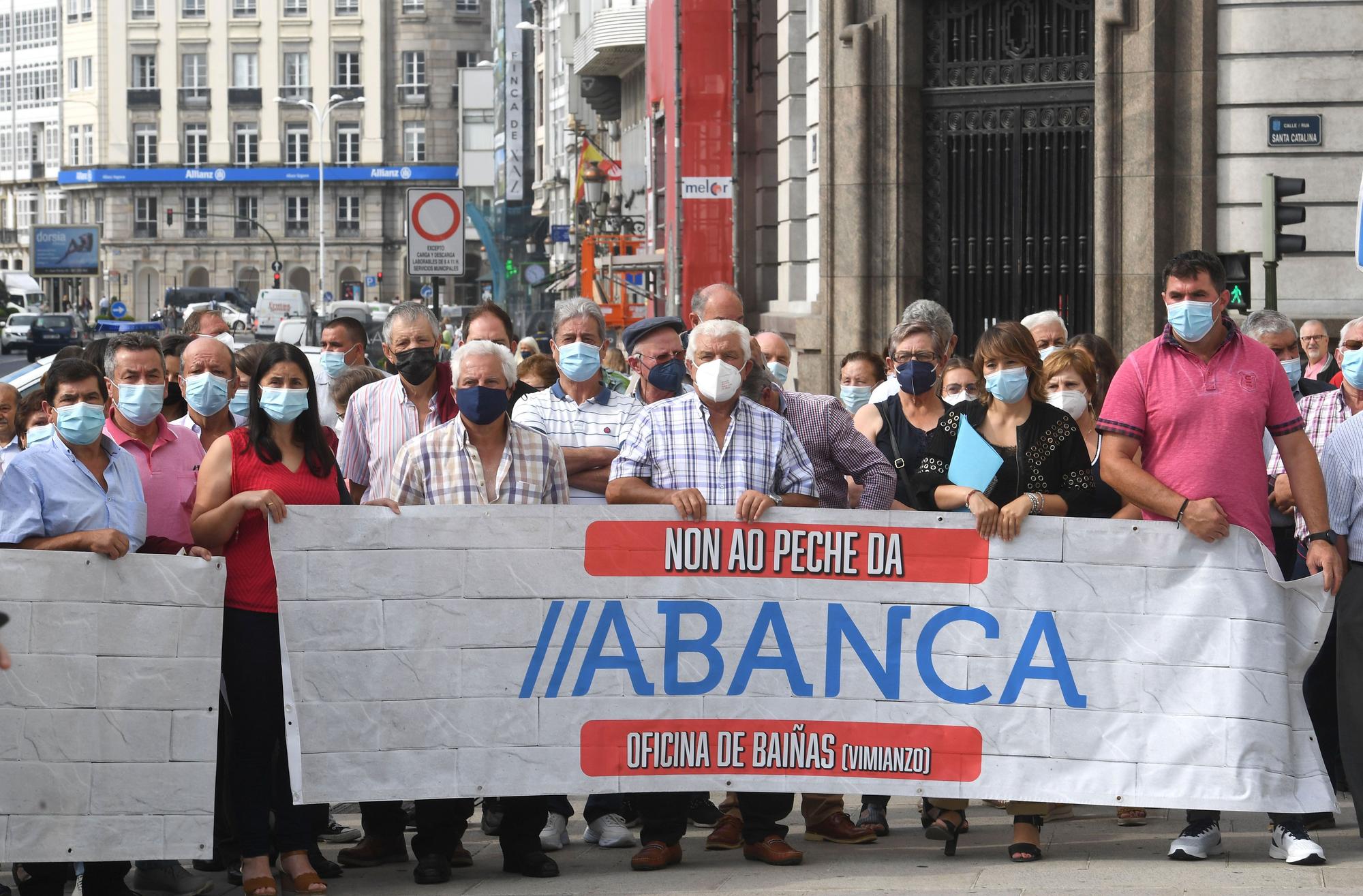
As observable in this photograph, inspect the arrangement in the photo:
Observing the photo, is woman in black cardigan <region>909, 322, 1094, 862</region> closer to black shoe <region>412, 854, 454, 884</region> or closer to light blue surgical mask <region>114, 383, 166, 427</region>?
black shoe <region>412, 854, 454, 884</region>

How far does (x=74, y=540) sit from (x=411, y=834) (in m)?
2.32

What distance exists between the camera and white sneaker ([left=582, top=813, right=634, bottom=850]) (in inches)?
304

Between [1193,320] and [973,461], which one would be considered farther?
[973,461]

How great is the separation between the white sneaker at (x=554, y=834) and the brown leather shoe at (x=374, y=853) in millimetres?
545

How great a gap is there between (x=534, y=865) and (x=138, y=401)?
2.23 m

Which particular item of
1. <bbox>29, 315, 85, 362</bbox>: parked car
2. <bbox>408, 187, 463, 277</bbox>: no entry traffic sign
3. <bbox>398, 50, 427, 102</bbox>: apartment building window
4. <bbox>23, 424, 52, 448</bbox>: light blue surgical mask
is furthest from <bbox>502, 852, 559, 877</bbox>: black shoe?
<bbox>398, 50, 427, 102</bbox>: apartment building window

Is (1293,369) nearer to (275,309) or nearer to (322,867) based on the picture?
(322,867)

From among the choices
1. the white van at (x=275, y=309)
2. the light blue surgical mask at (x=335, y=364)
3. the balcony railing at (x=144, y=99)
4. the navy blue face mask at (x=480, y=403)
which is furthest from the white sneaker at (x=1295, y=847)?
the balcony railing at (x=144, y=99)

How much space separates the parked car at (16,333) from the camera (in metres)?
70.3

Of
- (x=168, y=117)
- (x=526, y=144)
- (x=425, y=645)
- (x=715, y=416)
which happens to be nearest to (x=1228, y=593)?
(x=715, y=416)

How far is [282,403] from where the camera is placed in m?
6.90

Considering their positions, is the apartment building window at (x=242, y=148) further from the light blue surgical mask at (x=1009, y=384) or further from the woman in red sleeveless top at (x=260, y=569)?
the light blue surgical mask at (x=1009, y=384)

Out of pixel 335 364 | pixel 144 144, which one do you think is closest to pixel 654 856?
pixel 335 364

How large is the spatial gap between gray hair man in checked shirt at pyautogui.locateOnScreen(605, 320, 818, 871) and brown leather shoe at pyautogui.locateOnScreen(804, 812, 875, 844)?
37 centimetres
